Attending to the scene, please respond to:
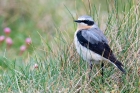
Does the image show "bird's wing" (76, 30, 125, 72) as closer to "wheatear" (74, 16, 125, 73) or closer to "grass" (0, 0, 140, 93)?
"wheatear" (74, 16, 125, 73)

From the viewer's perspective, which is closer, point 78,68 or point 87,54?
point 78,68

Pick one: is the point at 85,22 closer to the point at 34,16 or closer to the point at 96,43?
the point at 96,43

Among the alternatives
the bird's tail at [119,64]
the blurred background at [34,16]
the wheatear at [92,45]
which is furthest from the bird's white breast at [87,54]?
the blurred background at [34,16]

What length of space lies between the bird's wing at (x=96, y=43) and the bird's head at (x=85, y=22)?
143 mm

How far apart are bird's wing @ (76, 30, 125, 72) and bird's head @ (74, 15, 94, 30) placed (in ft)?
0.47

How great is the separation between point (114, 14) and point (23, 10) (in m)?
4.95

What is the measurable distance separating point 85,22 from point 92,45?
0.46m

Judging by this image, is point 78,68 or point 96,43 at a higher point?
point 96,43

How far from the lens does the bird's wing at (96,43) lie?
250 inches

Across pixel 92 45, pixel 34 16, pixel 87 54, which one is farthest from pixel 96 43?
pixel 34 16

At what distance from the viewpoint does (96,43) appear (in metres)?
→ 6.55

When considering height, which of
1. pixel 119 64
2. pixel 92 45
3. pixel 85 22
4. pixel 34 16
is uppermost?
pixel 85 22

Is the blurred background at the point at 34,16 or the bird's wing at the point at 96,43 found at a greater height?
the bird's wing at the point at 96,43

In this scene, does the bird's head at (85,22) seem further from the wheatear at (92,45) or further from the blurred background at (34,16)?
the blurred background at (34,16)
